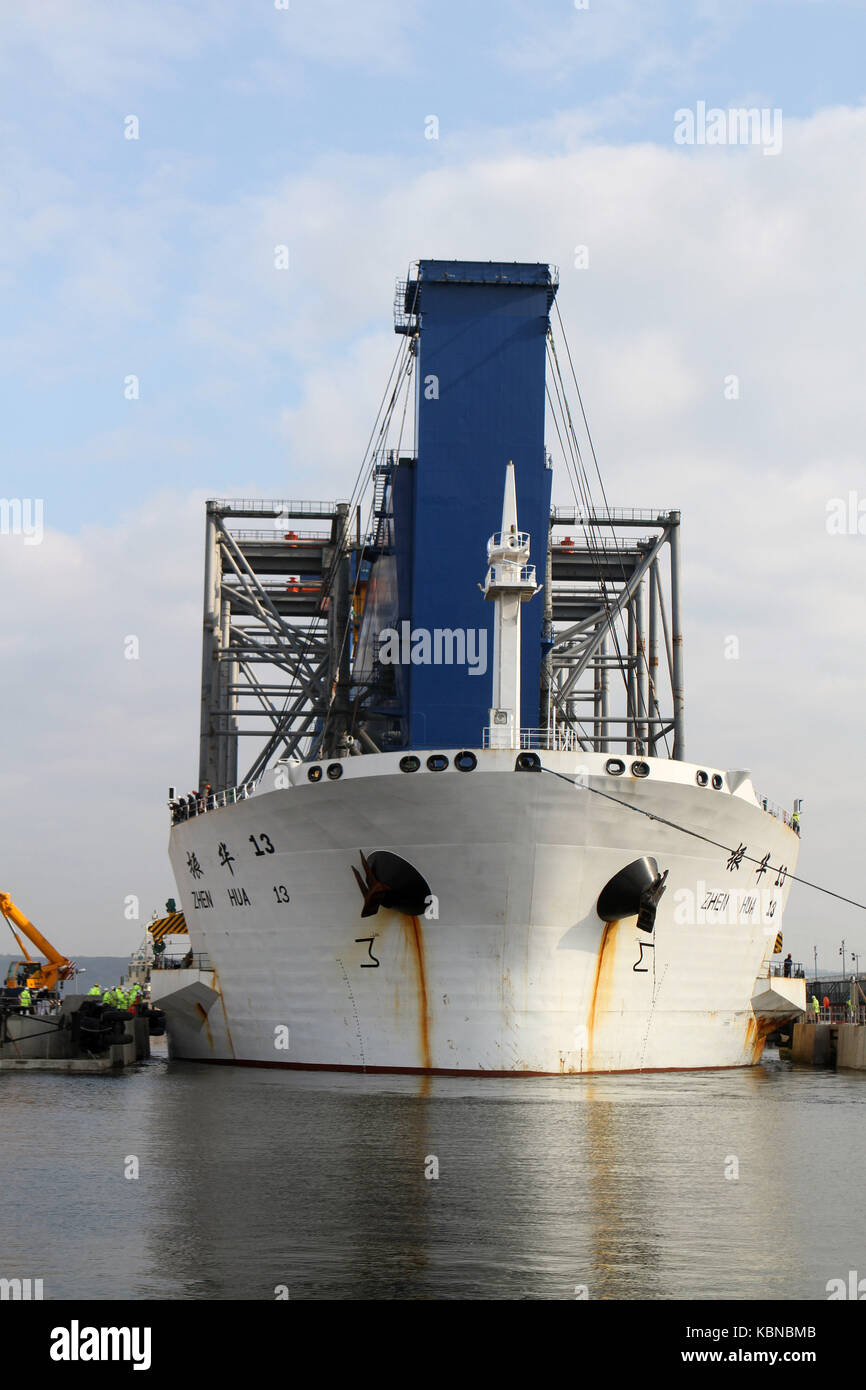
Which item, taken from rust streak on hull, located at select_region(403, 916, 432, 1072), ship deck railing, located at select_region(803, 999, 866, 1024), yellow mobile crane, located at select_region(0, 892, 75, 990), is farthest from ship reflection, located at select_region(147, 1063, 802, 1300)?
yellow mobile crane, located at select_region(0, 892, 75, 990)

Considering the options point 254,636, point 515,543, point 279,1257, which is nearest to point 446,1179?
point 279,1257

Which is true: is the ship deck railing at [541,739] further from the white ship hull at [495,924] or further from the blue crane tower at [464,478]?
the white ship hull at [495,924]

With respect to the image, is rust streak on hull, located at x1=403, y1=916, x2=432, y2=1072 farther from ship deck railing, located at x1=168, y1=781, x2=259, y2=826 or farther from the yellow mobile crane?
the yellow mobile crane

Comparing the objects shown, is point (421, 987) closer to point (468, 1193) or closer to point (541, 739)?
point (541, 739)

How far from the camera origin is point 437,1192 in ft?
49.9

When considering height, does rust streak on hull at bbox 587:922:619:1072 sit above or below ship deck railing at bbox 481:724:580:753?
below

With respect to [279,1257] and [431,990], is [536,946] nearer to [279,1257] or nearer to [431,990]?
[431,990]

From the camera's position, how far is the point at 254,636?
55.1 meters

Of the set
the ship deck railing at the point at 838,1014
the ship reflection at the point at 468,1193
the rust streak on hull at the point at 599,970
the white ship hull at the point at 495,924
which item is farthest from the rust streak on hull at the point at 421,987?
the ship deck railing at the point at 838,1014

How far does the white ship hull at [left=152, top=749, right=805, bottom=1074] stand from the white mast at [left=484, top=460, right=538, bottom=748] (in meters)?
1.78

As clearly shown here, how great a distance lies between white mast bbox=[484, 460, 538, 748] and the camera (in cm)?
2772

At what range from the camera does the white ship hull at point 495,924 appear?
1025 inches

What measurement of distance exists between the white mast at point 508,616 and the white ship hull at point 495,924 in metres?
1.78

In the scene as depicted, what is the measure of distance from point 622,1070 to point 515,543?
1063 cm
